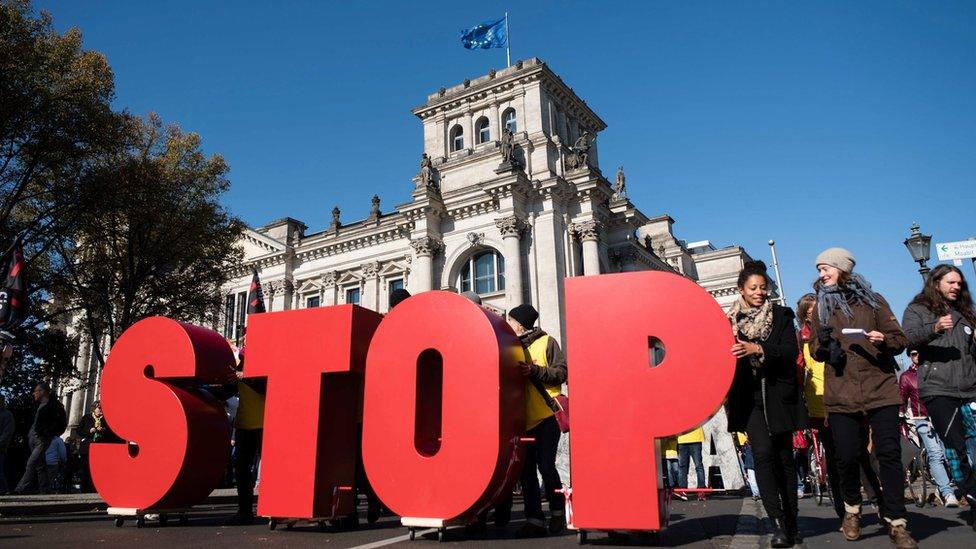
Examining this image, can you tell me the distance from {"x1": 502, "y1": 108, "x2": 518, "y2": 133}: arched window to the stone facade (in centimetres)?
6

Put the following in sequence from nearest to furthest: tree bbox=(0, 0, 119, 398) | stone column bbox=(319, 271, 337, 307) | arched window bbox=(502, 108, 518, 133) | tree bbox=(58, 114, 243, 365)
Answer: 1. tree bbox=(0, 0, 119, 398)
2. tree bbox=(58, 114, 243, 365)
3. arched window bbox=(502, 108, 518, 133)
4. stone column bbox=(319, 271, 337, 307)

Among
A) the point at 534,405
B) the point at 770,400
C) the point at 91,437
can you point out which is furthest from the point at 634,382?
the point at 91,437

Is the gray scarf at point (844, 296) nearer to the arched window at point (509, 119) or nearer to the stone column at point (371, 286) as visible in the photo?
the arched window at point (509, 119)

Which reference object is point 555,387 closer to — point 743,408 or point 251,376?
point 743,408

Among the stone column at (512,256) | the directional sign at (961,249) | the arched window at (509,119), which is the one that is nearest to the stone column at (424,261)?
the stone column at (512,256)

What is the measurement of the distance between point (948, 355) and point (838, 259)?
1.29 m

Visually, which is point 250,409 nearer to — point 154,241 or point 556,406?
point 556,406

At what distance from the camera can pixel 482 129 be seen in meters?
36.9

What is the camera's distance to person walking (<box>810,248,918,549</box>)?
518 centimetres

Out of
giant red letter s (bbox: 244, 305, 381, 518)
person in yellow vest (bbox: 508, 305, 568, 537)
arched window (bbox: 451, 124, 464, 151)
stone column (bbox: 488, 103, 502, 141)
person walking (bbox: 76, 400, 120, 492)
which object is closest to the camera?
person in yellow vest (bbox: 508, 305, 568, 537)

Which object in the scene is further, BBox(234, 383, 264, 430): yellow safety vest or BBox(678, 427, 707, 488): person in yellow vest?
BBox(678, 427, 707, 488): person in yellow vest

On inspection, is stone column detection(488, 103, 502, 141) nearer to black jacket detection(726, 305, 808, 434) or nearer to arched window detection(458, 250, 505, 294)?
arched window detection(458, 250, 505, 294)

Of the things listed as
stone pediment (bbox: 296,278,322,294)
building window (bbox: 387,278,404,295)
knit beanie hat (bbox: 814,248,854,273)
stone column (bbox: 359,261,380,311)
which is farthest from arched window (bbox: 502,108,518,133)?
knit beanie hat (bbox: 814,248,854,273)

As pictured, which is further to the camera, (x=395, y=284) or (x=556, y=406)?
(x=395, y=284)
